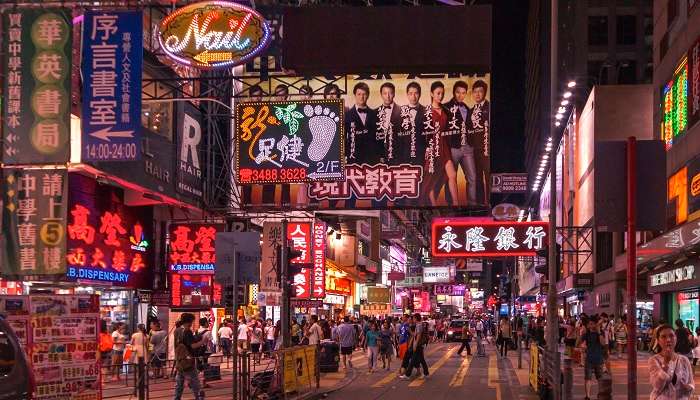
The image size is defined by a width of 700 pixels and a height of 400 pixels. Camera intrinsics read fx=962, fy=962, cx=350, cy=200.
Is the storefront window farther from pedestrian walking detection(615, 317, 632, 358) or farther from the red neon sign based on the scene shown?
the red neon sign

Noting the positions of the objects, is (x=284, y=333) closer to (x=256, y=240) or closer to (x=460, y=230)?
(x=256, y=240)

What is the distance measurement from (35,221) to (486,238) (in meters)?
21.9

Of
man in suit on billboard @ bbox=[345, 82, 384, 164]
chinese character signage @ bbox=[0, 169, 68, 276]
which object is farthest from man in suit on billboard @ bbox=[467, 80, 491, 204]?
chinese character signage @ bbox=[0, 169, 68, 276]

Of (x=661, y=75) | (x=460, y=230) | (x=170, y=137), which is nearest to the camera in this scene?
(x=170, y=137)

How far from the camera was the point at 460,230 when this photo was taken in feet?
123

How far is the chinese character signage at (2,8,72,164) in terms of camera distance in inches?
672

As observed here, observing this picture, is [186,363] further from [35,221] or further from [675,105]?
[675,105]

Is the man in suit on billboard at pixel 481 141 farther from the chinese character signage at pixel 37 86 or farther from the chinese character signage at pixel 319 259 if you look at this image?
the chinese character signage at pixel 319 259

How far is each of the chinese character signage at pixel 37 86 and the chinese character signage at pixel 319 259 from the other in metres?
19.7

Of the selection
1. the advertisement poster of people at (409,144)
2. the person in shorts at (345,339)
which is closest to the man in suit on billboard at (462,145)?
the advertisement poster of people at (409,144)

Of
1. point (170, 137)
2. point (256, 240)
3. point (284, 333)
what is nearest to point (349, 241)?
point (170, 137)

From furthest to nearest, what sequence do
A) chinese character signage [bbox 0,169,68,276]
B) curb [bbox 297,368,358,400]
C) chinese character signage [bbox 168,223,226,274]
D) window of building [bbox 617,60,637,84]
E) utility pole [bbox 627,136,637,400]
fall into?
1. window of building [bbox 617,60,637,84]
2. chinese character signage [bbox 168,223,226,274]
3. curb [bbox 297,368,358,400]
4. chinese character signage [bbox 0,169,68,276]
5. utility pole [bbox 627,136,637,400]

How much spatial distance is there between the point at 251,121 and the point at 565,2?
58846 millimetres

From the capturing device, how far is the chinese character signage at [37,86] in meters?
17.1
